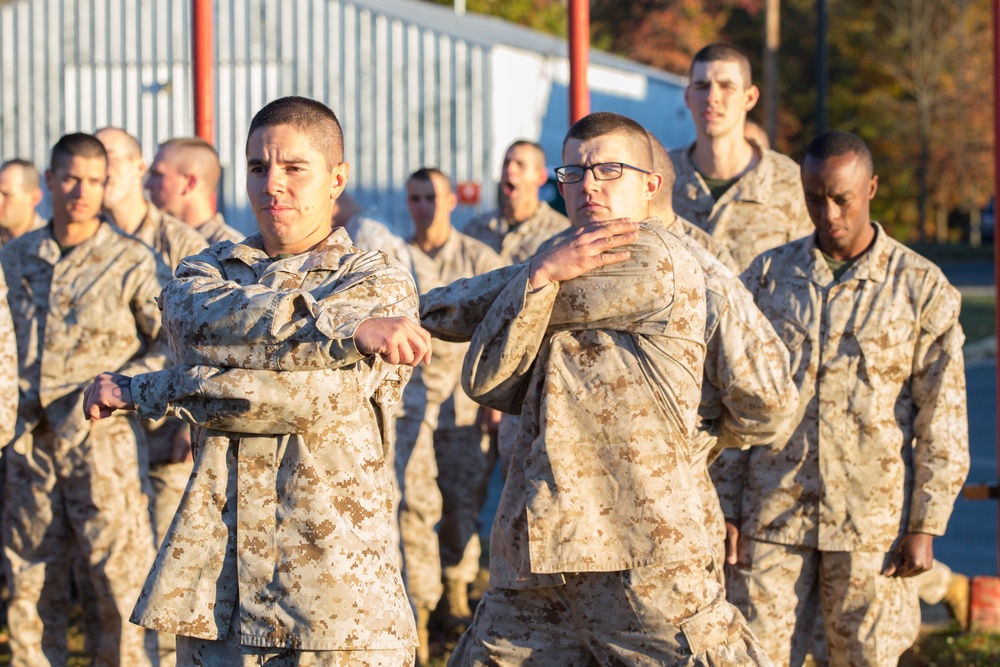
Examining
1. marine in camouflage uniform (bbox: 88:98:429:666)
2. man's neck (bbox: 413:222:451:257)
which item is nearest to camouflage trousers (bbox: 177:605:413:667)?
marine in camouflage uniform (bbox: 88:98:429:666)

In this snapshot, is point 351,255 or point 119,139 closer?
point 351,255

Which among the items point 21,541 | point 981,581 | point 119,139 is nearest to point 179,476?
point 21,541

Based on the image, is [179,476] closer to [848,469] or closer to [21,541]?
[21,541]

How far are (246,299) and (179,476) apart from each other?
11.2 ft

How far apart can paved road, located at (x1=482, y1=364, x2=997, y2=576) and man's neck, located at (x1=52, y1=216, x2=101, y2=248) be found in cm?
471

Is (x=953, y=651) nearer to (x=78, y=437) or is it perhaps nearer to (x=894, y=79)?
(x=78, y=437)

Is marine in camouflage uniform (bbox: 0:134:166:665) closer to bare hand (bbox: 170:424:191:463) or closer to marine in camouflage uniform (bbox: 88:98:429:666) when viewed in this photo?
bare hand (bbox: 170:424:191:463)

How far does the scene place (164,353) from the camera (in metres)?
6.14

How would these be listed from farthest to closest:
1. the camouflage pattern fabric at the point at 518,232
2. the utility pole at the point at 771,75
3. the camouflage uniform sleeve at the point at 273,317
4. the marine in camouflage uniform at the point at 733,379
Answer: the utility pole at the point at 771,75 → the camouflage pattern fabric at the point at 518,232 → the marine in camouflage uniform at the point at 733,379 → the camouflage uniform sleeve at the point at 273,317

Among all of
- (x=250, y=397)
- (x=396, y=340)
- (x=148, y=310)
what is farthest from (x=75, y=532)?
(x=396, y=340)

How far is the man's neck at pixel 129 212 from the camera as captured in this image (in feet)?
22.7

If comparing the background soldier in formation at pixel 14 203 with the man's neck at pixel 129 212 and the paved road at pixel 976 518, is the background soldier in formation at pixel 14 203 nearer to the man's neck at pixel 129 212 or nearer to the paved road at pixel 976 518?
the man's neck at pixel 129 212

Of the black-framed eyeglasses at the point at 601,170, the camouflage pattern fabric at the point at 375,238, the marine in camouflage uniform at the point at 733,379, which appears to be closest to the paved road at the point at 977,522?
the camouflage pattern fabric at the point at 375,238

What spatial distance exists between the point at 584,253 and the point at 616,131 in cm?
48
